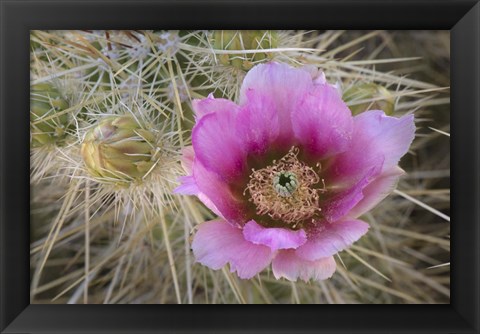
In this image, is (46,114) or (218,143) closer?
(218,143)

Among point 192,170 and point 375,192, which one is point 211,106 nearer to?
point 192,170

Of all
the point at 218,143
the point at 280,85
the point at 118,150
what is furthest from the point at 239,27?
the point at 118,150

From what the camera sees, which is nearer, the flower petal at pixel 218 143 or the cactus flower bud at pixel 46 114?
the flower petal at pixel 218 143

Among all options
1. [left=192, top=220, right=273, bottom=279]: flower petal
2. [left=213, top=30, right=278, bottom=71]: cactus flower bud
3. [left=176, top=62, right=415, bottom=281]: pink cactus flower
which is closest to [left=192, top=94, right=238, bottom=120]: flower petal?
[left=176, top=62, right=415, bottom=281]: pink cactus flower

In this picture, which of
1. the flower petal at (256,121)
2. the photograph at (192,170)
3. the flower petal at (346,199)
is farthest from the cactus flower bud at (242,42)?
the flower petal at (346,199)

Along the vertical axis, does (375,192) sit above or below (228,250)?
above

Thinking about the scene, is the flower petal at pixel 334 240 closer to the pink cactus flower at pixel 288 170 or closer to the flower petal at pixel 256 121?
the pink cactus flower at pixel 288 170
